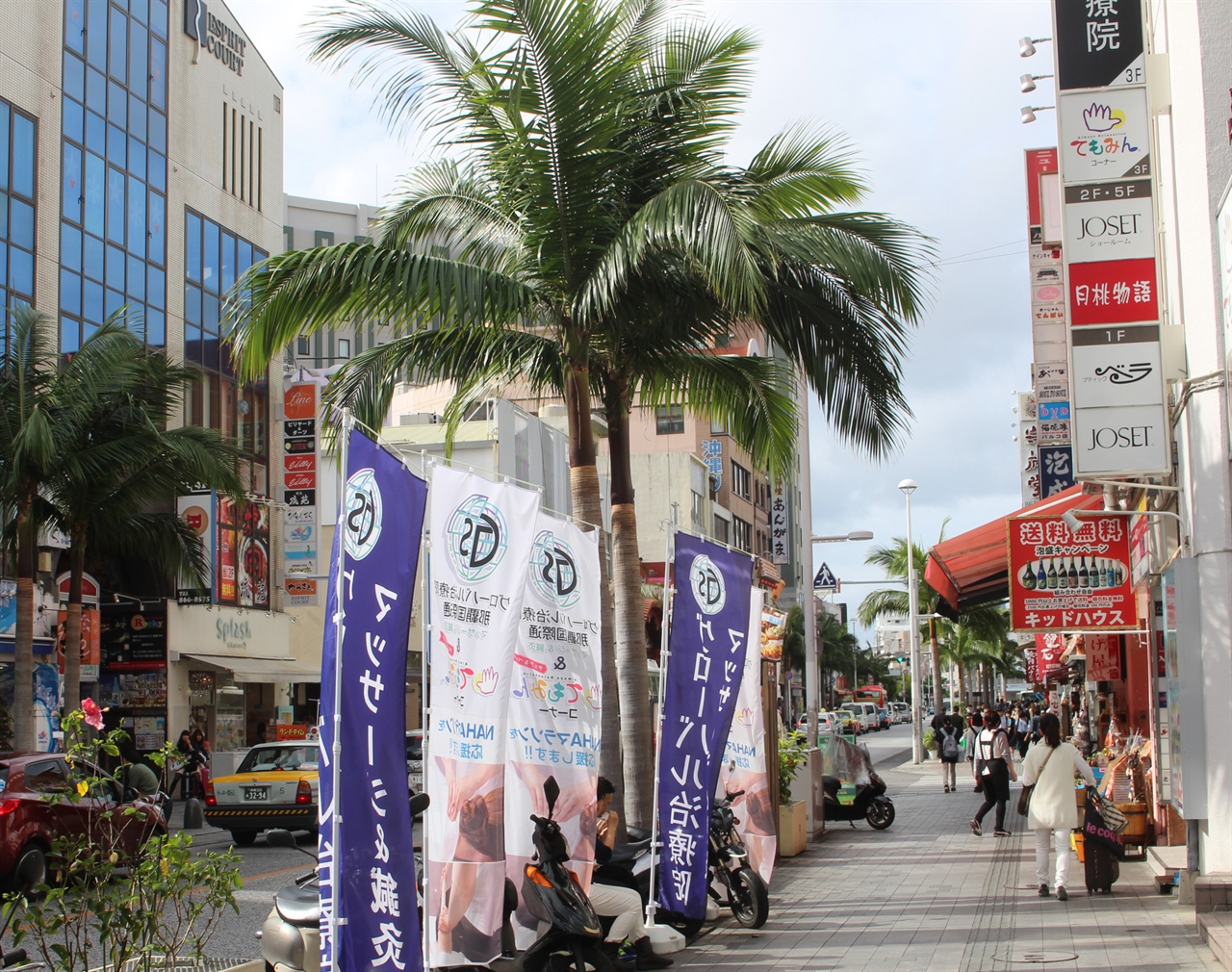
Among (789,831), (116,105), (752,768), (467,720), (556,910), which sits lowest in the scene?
(789,831)

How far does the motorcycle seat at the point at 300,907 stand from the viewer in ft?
28.1

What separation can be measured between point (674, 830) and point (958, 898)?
3.90 meters

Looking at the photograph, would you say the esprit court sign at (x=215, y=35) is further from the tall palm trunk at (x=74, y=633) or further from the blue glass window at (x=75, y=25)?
the tall palm trunk at (x=74, y=633)

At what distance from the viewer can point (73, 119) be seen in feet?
106

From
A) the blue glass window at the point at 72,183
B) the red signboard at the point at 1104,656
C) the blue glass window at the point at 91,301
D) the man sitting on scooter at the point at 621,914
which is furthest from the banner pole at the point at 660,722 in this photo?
the blue glass window at the point at 72,183

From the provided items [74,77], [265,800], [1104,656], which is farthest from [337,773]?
[74,77]

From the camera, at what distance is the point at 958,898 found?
13.1m

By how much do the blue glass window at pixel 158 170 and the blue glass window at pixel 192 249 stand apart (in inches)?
58.5

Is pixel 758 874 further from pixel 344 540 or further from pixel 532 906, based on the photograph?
pixel 344 540

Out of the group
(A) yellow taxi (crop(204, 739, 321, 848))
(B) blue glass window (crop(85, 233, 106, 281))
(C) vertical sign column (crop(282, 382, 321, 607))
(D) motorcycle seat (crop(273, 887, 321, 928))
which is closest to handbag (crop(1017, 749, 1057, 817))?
(D) motorcycle seat (crop(273, 887, 321, 928))

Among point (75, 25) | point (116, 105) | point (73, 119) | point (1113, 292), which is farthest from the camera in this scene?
point (116, 105)

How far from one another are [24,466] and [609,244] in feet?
42.3

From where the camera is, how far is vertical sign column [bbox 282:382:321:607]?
1501 inches

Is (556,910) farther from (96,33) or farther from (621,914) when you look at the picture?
(96,33)
